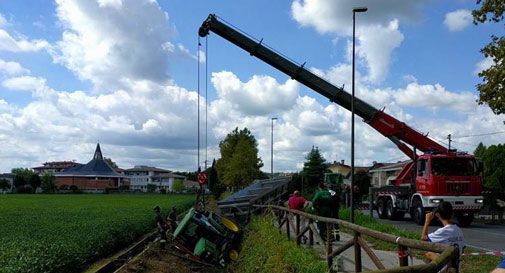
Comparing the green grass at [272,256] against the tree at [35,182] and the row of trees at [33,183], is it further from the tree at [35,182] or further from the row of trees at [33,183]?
the tree at [35,182]

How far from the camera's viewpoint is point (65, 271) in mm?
13484

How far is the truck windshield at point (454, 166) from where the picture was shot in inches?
895

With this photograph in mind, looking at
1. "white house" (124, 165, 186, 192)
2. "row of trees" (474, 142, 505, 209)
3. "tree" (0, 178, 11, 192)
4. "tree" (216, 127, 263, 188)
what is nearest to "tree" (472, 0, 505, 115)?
"row of trees" (474, 142, 505, 209)

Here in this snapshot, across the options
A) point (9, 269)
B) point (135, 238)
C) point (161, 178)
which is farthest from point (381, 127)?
point (161, 178)

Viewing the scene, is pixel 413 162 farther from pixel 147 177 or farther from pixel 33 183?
pixel 147 177

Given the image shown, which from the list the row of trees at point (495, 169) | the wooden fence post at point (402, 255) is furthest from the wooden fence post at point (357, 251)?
the row of trees at point (495, 169)

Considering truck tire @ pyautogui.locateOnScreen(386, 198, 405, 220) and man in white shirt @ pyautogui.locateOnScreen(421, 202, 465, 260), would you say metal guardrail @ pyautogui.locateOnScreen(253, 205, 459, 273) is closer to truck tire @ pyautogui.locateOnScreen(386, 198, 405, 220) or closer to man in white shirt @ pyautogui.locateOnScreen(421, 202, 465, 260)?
man in white shirt @ pyautogui.locateOnScreen(421, 202, 465, 260)

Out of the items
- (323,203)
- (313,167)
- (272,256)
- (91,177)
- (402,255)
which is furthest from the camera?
(91,177)

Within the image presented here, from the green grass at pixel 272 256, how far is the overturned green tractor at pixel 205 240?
52 centimetres

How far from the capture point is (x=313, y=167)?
8438cm

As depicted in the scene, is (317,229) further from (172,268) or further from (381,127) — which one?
(381,127)

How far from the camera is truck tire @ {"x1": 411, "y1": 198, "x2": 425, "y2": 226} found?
2365cm

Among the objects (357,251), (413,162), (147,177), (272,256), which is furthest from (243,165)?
(147,177)

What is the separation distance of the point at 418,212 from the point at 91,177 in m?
127
